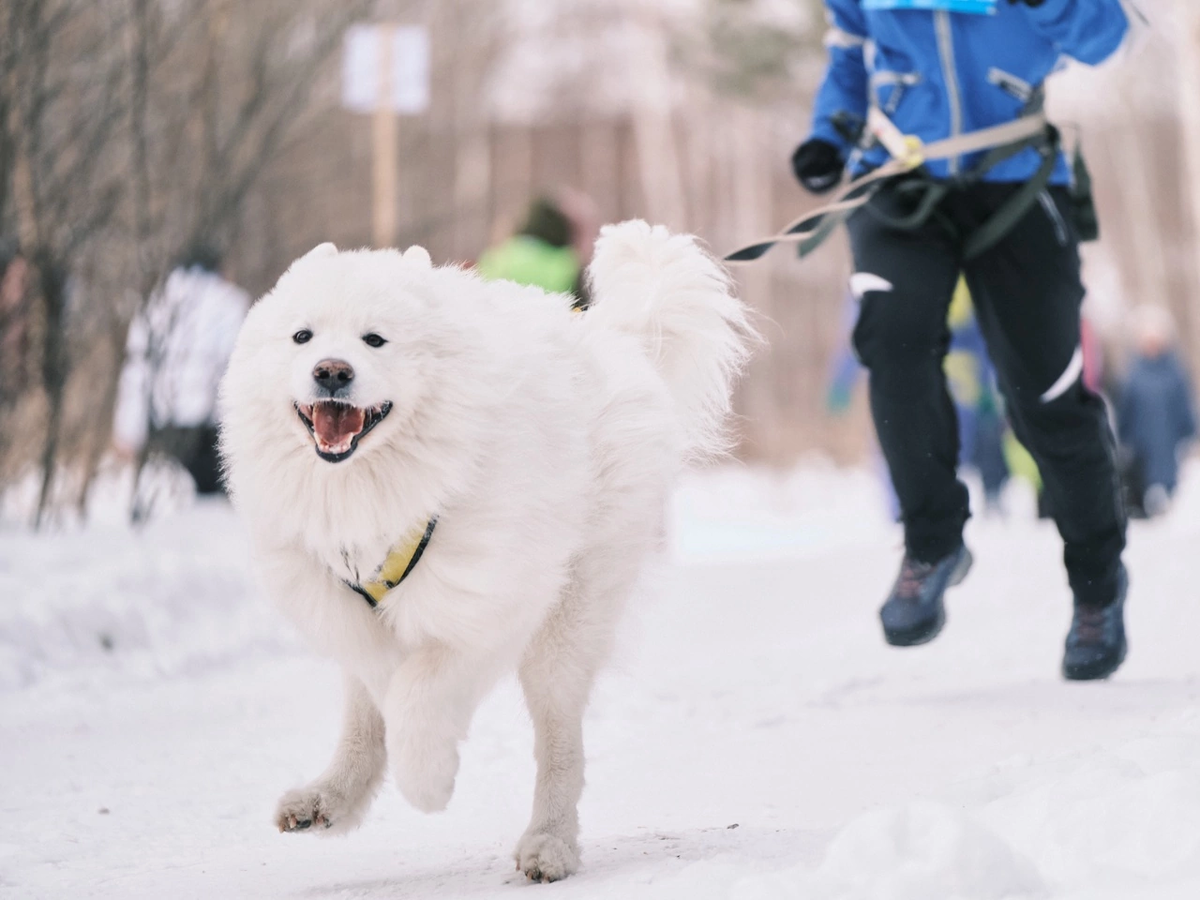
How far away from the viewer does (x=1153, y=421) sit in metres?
11.9

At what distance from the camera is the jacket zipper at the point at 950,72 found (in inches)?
146

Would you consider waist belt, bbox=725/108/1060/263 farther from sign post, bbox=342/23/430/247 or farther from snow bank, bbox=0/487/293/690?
sign post, bbox=342/23/430/247

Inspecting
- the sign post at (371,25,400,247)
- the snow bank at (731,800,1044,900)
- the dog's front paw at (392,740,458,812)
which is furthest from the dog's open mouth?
the sign post at (371,25,400,247)

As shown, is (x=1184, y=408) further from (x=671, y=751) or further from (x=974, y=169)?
(x=671, y=751)

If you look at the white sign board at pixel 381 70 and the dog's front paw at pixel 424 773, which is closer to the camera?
the dog's front paw at pixel 424 773

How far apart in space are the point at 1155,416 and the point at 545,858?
34.6ft

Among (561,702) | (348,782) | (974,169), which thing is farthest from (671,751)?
(974,169)

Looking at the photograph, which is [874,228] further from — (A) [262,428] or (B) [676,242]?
(A) [262,428]

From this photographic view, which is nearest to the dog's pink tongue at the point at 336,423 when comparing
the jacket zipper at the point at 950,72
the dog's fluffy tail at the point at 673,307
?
the dog's fluffy tail at the point at 673,307

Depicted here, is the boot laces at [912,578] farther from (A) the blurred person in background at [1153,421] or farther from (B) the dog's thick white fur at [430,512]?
(A) the blurred person in background at [1153,421]

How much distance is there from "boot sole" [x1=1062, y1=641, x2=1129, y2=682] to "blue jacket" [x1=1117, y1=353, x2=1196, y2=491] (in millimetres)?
8462

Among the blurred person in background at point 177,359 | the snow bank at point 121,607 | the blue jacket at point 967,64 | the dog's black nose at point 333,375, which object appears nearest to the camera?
the dog's black nose at point 333,375

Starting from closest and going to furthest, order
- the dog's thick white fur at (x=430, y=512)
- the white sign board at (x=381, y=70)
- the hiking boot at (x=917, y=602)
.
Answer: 1. the dog's thick white fur at (x=430, y=512)
2. the hiking boot at (x=917, y=602)
3. the white sign board at (x=381, y=70)

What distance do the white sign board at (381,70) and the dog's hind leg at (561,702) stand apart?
19.7 ft
